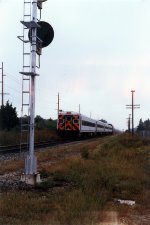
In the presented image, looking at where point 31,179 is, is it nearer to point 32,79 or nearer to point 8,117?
point 32,79

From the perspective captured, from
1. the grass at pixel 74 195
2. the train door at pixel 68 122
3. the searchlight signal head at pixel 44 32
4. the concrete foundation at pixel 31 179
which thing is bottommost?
the grass at pixel 74 195

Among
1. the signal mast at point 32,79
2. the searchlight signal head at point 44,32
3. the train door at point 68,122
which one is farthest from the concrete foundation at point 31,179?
the train door at point 68,122

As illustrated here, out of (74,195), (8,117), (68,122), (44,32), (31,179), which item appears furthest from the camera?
(8,117)

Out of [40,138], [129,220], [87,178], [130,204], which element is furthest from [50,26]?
[40,138]

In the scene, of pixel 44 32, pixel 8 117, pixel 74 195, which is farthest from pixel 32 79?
pixel 8 117

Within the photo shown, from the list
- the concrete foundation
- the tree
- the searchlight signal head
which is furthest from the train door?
the concrete foundation

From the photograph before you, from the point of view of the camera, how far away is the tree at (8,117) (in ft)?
160

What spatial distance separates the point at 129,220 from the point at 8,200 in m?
2.27

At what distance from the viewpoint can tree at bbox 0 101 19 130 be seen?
160 feet

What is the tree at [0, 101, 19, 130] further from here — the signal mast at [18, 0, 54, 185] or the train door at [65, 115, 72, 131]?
the signal mast at [18, 0, 54, 185]

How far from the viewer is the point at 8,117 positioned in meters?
49.4

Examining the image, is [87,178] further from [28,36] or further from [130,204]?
[28,36]

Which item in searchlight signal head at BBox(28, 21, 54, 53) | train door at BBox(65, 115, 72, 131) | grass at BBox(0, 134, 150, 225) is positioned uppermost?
searchlight signal head at BBox(28, 21, 54, 53)

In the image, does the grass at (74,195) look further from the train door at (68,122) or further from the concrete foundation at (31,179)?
the train door at (68,122)
